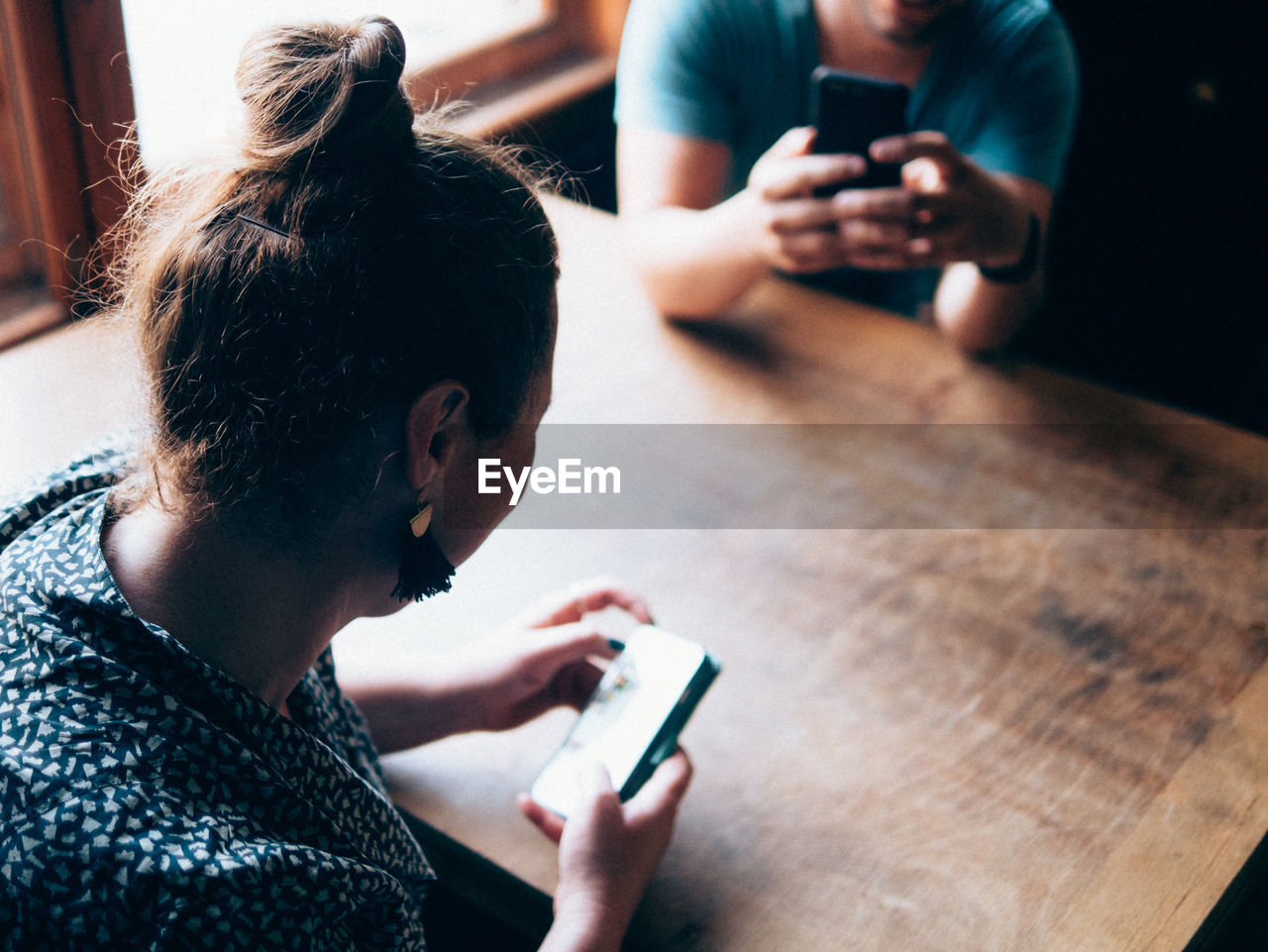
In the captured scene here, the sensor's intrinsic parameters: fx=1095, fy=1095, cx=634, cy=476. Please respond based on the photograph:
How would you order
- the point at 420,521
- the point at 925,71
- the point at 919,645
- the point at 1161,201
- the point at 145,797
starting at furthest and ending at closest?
1. the point at 1161,201
2. the point at 925,71
3. the point at 919,645
4. the point at 420,521
5. the point at 145,797

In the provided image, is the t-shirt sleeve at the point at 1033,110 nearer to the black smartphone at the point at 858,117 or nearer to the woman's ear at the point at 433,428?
the black smartphone at the point at 858,117

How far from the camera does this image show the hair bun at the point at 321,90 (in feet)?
1.96

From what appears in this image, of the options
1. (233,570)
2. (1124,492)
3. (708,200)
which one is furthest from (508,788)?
(708,200)

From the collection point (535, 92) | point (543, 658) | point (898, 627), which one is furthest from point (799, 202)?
point (535, 92)

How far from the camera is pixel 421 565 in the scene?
71cm

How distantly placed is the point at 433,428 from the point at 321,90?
0.20m

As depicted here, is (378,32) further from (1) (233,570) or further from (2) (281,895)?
(2) (281,895)

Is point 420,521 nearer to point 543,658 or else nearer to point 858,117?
point 543,658

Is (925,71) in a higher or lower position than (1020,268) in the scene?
higher

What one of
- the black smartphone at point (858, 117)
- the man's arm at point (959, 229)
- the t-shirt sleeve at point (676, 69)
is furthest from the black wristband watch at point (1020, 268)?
the t-shirt sleeve at point (676, 69)

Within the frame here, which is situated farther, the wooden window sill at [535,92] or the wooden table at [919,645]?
the wooden window sill at [535,92]

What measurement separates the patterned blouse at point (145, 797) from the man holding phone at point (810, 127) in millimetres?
776

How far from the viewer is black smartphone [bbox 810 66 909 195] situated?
111 centimetres

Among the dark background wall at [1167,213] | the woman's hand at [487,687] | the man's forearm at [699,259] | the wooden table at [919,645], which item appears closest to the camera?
the wooden table at [919,645]
